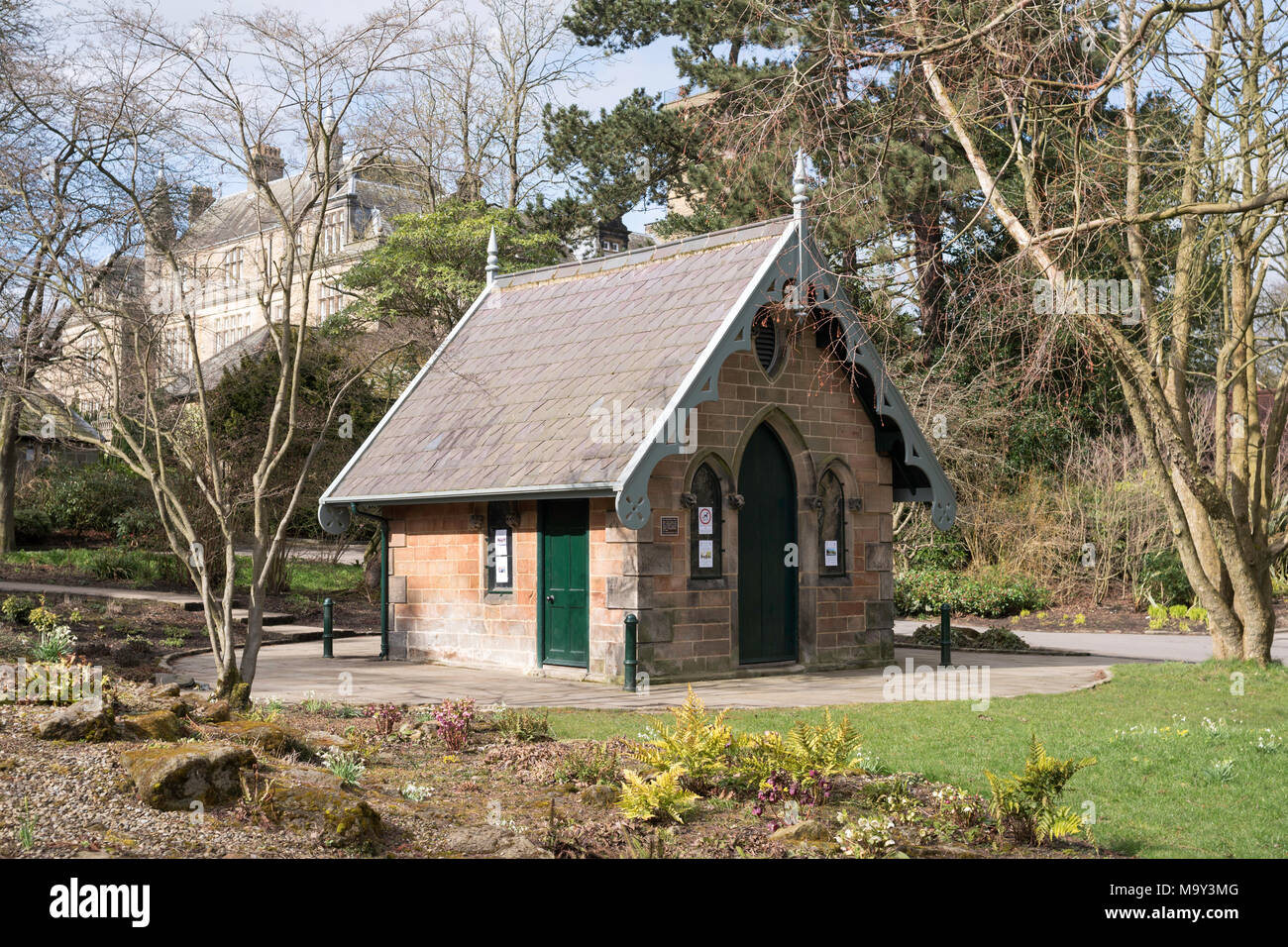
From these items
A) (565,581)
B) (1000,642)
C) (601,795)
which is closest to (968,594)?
(1000,642)

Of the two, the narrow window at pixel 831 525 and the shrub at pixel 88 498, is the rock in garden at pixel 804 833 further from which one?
the shrub at pixel 88 498

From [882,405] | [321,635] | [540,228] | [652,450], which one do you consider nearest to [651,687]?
[652,450]

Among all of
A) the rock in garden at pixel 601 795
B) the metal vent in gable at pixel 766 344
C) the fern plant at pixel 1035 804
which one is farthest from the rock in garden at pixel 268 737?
the metal vent in gable at pixel 766 344

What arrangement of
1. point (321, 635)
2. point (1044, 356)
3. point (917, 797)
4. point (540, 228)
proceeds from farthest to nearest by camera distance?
point (540, 228)
point (321, 635)
point (1044, 356)
point (917, 797)

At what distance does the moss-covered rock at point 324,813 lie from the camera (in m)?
6.28

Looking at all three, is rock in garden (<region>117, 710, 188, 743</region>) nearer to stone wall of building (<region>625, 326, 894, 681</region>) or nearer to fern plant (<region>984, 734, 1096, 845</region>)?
fern plant (<region>984, 734, 1096, 845</region>)

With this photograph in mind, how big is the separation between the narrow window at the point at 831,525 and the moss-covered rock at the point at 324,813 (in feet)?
42.2

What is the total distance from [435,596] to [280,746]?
11398mm

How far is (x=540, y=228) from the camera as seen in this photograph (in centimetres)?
3922

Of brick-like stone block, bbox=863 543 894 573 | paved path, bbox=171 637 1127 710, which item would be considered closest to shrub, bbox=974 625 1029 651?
paved path, bbox=171 637 1127 710

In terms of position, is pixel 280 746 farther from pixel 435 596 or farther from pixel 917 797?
pixel 435 596

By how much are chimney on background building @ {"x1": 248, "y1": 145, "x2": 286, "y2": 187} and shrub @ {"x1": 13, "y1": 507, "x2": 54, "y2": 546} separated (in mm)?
26454

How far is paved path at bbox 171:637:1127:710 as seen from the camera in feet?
48.4
